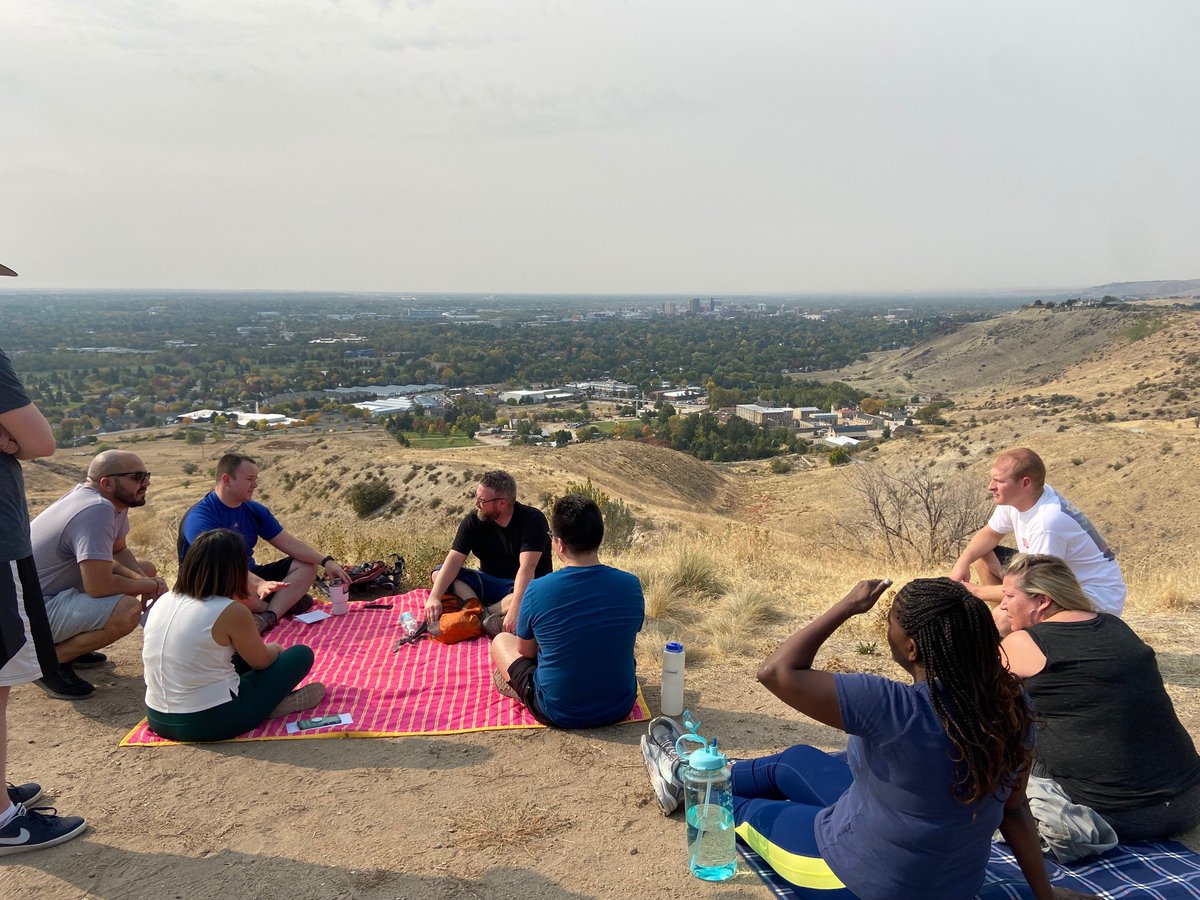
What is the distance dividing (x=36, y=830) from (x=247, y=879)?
0.92 m

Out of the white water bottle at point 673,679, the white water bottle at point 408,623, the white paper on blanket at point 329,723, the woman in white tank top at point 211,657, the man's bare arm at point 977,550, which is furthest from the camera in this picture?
the white water bottle at point 408,623

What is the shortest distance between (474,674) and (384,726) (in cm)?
77

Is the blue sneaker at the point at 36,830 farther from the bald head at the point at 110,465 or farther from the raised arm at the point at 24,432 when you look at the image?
the bald head at the point at 110,465

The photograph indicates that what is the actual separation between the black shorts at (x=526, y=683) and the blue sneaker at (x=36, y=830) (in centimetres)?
198

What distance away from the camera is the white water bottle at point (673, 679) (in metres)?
4.43

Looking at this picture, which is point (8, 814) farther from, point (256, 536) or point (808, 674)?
point (808, 674)

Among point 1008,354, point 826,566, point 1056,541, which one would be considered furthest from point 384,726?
point 1008,354

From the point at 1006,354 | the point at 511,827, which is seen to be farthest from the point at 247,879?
the point at 1006,354

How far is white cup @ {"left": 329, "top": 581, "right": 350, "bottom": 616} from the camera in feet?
19.7

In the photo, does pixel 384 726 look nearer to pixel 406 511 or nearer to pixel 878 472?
pixel 878 472

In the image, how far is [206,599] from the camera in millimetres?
3734

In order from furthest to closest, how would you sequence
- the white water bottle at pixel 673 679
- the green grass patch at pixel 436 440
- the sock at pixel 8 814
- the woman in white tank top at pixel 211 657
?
the green grass patch at pixel 436 440, the white water bottle at pixel 673 679, the woman in white tank top at pixel 211 657, the sock at pixel 8 814

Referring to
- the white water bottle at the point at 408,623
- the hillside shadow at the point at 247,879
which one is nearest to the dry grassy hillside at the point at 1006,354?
the white water bottle at the point at 408,623

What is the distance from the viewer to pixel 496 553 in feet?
18.9
